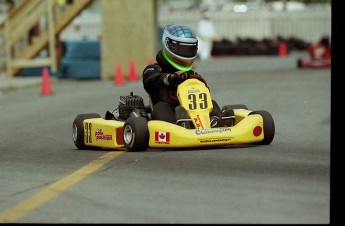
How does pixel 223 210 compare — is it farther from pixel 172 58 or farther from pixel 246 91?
pixel 246 91

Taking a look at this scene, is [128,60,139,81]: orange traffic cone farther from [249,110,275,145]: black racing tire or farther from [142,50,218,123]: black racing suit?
[249,110,275,145]: black racing tire

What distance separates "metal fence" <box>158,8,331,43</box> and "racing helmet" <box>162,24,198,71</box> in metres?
37.6

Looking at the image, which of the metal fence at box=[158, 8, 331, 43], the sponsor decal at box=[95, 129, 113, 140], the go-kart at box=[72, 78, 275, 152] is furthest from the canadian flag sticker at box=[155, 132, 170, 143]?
the metal fence at box=[158, 8, 331, 43]

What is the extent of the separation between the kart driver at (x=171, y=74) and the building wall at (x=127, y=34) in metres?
14.8

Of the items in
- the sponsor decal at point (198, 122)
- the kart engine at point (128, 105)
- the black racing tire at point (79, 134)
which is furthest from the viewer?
the black racing tire at point (79, 134)

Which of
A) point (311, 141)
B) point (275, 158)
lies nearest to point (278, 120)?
point (311, 141)

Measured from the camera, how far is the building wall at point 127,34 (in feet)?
88.6

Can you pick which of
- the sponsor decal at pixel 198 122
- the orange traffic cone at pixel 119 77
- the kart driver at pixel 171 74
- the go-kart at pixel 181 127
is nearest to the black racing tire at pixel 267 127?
the go-kart at pixel 181 127

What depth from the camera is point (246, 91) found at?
69.4 feet

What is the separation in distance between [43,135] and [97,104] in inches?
204

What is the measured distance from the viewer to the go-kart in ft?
36.1

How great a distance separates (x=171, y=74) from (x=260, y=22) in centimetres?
3886

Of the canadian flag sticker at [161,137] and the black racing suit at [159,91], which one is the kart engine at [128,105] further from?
the canadian flag sticker at [161,137]

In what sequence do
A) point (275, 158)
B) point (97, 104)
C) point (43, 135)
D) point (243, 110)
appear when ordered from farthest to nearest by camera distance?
point (97, 104), point (43, 135), point (243, 110), point (275, 158)
